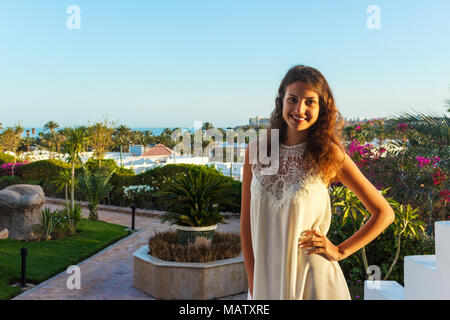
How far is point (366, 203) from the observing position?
172cm

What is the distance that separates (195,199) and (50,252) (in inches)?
146

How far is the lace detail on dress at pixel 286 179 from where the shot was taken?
163 centimetres

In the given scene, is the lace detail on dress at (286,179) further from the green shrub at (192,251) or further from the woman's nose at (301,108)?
the green shrub at (192,251)

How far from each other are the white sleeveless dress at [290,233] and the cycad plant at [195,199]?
396 centimetres

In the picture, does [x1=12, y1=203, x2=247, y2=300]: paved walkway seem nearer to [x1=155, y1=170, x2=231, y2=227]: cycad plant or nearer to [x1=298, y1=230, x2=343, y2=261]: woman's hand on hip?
[x1=155, y1=170, x2=231, y2=227]: cycad plant

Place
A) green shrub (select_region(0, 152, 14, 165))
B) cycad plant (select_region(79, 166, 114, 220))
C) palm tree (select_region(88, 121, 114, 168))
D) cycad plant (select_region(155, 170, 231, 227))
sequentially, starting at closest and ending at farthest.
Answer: cycad plant (select_region(155, 170, 231, 227)) < cycad plant (select_region(79, 166, 114, 220)) < palm tree (select_region(88, 121, 114, 168)) < green shrub (select_region(0, 152, 14, 165))

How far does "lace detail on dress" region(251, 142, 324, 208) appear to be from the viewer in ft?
5.34

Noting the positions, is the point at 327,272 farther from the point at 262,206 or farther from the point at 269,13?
Result: the point at 269,13

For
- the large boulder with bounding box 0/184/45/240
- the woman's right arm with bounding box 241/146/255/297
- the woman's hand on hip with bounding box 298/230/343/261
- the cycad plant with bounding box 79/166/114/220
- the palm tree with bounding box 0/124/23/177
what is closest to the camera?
the woman's hand on hip with bounding box 298/230/343/261

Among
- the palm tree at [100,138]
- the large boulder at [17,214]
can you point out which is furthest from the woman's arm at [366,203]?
the palm tree at [100,138]

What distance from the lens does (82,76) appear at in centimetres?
2630

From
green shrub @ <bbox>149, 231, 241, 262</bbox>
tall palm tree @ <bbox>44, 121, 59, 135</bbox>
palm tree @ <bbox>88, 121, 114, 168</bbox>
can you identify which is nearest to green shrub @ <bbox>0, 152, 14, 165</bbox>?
palm tree @ <bbox>88, 121, 114, 168</bbox>

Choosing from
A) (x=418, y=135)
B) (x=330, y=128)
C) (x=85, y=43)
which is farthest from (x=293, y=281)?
(x=85, y=43)
